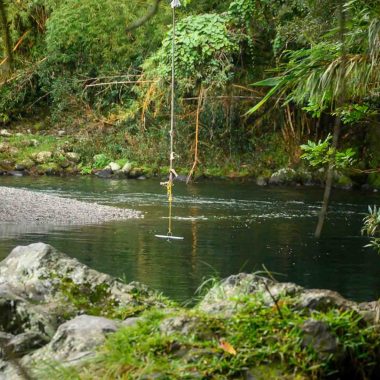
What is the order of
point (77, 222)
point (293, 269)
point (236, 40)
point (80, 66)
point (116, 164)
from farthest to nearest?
point (80, 66), point (116, 164), point (236, 40), point (77, 222), point (293, 269)

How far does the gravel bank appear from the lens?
13203 millimetres

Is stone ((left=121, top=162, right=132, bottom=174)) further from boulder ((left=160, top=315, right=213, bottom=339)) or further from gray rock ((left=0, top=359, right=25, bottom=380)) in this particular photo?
boulder ((left=160, top=315, right=213, bottom=339))

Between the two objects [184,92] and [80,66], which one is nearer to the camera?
[184,92]

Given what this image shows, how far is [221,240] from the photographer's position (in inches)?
453

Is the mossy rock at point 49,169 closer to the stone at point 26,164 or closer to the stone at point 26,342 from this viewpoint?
the stone at point 26,164

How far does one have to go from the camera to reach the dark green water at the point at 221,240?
889 centimetres

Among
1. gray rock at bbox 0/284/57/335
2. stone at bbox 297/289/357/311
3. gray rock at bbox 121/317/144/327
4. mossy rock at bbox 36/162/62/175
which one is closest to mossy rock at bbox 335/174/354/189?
mossy rock at bbox 36/162/62/175

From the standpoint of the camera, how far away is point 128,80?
23328 millimetres

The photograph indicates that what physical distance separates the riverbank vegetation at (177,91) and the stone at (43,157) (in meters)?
0.49

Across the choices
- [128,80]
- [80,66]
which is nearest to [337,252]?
[128,80]

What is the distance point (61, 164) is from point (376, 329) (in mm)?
20071

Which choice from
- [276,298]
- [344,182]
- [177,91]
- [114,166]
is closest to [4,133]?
[114,166]

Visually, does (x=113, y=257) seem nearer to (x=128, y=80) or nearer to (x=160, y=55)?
(x=160, y=55)

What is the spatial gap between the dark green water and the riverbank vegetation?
2.57m
